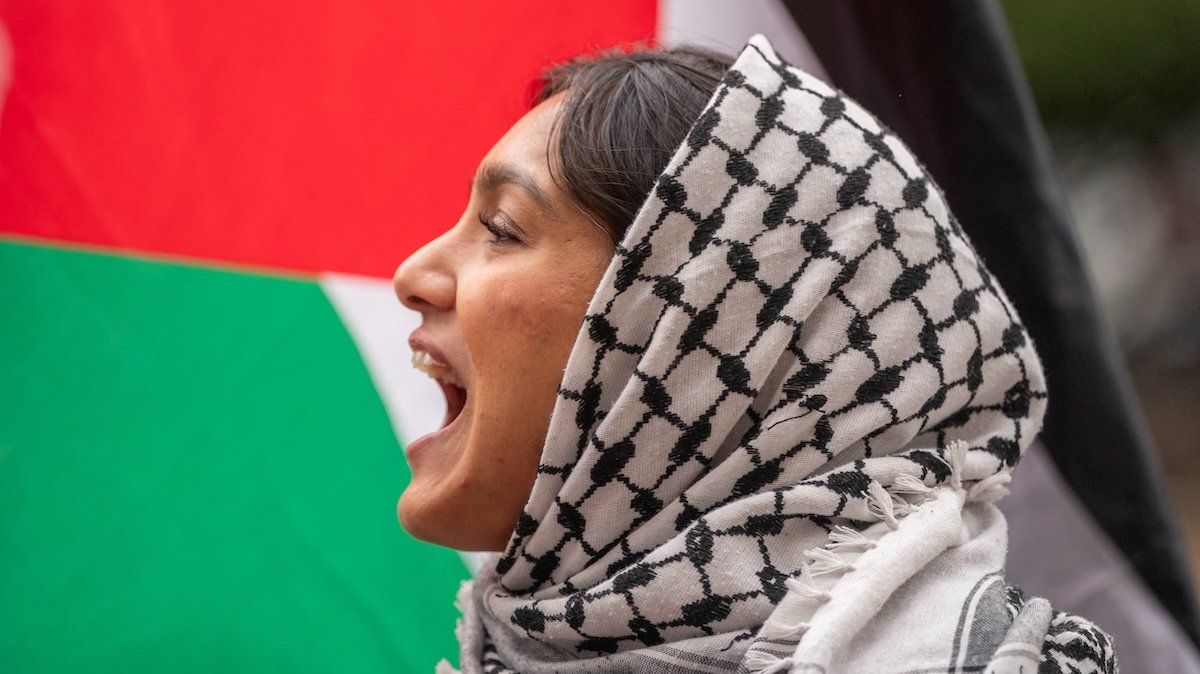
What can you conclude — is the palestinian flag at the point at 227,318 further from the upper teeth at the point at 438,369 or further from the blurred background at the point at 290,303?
the upper teeth at the point at 438,369

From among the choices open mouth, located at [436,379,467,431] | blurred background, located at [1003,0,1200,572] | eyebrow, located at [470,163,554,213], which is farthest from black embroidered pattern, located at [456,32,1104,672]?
blurred background, located at [1003,0,1200,572]

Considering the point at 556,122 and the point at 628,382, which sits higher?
the point at 556,122

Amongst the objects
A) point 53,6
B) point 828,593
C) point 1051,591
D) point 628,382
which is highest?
point 53,6

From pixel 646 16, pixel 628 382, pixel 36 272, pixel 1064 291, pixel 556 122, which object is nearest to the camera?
pixel 628 382

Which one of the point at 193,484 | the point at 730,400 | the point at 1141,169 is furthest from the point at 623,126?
the point at 1141,169

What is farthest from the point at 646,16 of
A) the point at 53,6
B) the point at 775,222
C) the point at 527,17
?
the point at 53,6

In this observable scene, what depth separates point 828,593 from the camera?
3.64 feet

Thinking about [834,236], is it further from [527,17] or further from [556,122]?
[527,17]

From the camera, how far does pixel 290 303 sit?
170cm

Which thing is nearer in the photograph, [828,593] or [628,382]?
[828,593]

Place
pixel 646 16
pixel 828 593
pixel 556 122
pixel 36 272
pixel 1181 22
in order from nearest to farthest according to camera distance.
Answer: pixel 828 593 → pixel 556 122 → pixel 36 272 → pixel 646 16 → pixel 1181 22

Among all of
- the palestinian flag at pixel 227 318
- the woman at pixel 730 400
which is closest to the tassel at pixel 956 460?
the woman at pixel 730 400

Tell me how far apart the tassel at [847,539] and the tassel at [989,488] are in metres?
0.21

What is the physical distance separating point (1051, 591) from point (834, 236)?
0.95 meters
